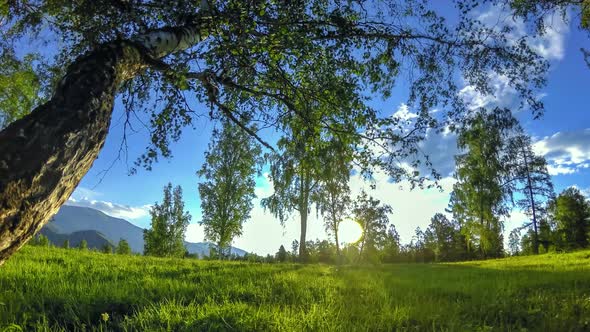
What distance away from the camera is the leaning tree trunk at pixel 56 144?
7.04 feet

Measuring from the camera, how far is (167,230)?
48750mm

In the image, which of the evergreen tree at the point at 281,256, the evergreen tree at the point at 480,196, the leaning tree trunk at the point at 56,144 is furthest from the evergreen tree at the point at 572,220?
the leaning tree trunk at the point at 56,144

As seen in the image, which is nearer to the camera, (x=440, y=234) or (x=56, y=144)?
(x=56, y=144)

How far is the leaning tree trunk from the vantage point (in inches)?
84.4

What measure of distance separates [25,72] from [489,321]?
20.7 m

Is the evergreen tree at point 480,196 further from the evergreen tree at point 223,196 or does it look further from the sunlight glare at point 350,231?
the evergreen tree at point 223,196

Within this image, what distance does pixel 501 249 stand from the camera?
154 ft

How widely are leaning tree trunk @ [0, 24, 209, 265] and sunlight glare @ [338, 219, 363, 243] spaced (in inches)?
1162

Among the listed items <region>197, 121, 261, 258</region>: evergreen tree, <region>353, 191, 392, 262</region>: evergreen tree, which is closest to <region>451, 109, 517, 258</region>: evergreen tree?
<region>353, 191, 392, 262</region>: evergreen tree

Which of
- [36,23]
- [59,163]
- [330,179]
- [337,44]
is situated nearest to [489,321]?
[330,179]

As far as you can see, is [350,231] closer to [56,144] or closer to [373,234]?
[373,234]

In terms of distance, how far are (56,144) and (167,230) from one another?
165 ft

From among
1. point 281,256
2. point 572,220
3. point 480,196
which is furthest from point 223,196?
point 572,220

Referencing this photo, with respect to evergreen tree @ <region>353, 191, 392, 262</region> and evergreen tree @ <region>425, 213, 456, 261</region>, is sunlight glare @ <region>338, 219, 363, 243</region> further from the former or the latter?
evergreen tree @ <region>425, 213, 456, 261</region>
